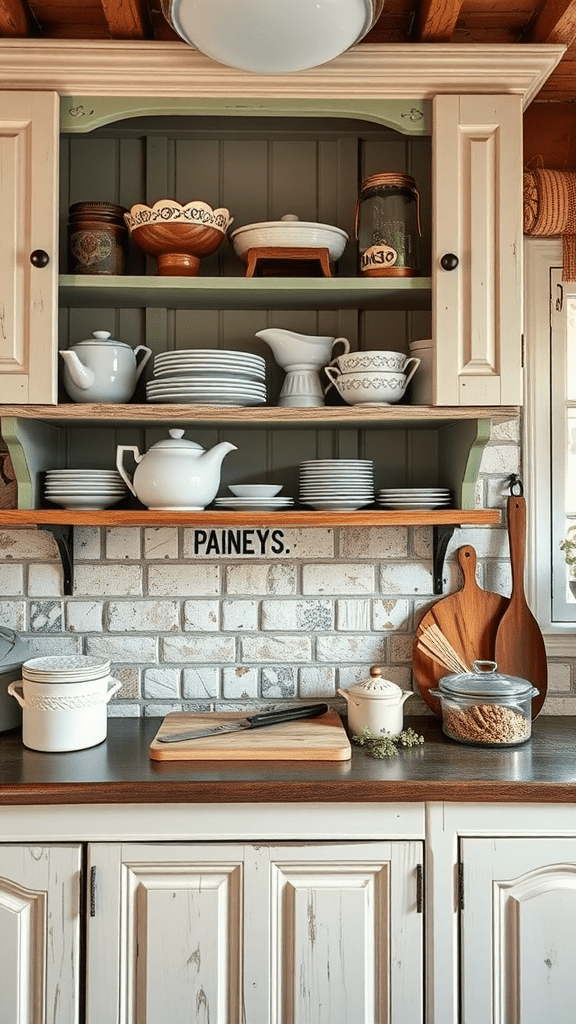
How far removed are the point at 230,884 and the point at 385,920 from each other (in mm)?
316

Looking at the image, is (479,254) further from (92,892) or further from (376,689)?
(92,892)

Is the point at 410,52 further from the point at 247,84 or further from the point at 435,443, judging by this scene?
the point at 435,443

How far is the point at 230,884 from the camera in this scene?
1.69 m

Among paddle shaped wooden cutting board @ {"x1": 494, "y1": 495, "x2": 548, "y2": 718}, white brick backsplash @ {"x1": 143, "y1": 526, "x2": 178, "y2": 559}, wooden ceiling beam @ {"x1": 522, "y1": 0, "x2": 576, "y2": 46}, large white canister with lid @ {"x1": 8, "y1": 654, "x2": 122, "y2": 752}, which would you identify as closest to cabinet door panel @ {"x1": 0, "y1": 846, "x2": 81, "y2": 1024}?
large white canister with lid @ {"x1": 8, "y1": 654, "x2": 122, "y2": 752}

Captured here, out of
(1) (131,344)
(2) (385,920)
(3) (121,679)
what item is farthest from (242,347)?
(2) (385,920)

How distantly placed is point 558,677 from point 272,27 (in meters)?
1.70

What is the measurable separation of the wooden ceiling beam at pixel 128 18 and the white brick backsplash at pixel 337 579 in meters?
1.35

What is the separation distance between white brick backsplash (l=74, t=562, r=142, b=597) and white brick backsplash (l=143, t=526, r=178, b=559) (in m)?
0.06

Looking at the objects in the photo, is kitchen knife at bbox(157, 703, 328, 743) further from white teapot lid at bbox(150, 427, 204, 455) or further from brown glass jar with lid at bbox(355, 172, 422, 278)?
brown glass jar with lid at bbox(355, 172, 422, 278)

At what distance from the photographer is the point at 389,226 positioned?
2.06 m

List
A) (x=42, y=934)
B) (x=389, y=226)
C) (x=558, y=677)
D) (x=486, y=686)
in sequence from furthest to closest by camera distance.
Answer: (x=558, y=677) < (x=389, y=226) < (x=486, y=686) < (x=42, y=934)

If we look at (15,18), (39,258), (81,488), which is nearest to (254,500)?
(81,488)

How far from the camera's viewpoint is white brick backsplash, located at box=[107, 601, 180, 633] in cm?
224

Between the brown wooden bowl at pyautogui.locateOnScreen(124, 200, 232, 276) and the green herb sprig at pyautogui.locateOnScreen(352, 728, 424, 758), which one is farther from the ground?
the brown wooden bowl at pyautogui.locateOnScreen(124, 200, 232, 276)
